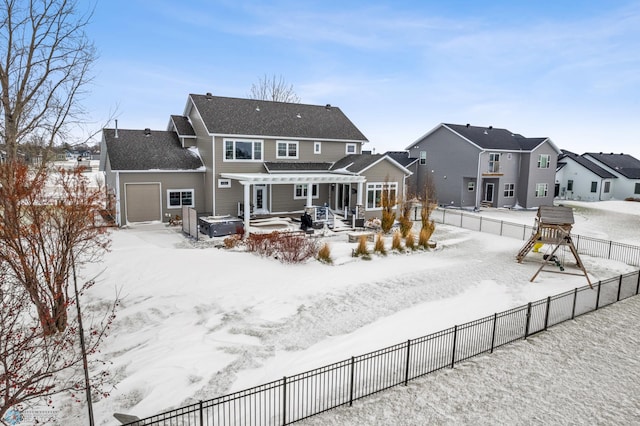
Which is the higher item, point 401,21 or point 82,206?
point 401,21

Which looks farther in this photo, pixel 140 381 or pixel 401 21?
pixel 401 21

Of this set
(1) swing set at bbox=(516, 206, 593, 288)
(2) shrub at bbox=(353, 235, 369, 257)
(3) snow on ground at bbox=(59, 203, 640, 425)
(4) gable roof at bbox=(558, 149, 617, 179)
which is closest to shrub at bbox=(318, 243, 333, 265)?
(3) snow on ground at bbox=(59, 203, 640, 425)

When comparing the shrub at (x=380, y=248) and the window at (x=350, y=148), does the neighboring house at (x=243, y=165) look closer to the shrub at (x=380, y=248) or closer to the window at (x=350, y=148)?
the window at (x=350, y=148)

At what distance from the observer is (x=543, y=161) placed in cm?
4241

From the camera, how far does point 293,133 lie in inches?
1150

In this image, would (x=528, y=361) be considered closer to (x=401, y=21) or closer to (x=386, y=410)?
(x=386, y=410)

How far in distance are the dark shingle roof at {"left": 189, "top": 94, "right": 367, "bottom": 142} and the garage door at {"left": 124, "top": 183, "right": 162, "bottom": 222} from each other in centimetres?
532

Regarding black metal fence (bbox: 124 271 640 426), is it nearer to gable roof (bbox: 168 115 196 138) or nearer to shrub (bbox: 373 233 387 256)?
shrub (bbox: 373 233 387 256)

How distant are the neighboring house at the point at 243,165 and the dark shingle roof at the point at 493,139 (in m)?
14.1

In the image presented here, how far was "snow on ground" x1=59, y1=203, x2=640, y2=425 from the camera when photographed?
9.66 m

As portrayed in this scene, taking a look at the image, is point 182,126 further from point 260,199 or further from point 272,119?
point 260,199

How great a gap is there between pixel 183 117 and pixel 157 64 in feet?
13.4

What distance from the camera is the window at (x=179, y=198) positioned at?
26406mm

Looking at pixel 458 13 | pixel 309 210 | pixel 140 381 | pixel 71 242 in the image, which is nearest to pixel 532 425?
pixel 140 381
